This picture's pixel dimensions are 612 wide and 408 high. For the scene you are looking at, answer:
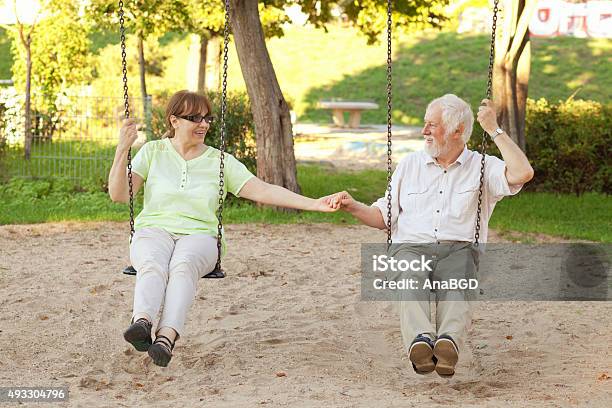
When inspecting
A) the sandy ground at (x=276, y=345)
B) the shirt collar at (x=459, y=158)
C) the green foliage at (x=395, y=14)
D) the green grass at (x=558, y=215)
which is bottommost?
the sandy ground at (x=276, y=345)

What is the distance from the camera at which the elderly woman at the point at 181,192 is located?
4.39m

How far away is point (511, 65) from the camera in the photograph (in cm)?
1123

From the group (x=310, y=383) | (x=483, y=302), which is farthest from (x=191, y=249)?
(x=483, y=302)

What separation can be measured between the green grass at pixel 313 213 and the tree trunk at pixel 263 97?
0.53 meters

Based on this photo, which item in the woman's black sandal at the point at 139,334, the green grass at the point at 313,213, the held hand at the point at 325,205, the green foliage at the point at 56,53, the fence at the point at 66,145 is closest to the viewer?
the woman's black sandal at the point at 139,334

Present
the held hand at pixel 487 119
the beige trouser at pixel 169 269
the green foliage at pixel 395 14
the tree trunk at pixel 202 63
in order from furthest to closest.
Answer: the tree trunk at pixel 202 63 → the green foliage at pixel 395 14 → the held hand at pixel 487 119 → the beige trouser at pixel 169 269

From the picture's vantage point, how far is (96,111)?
40.1 ft

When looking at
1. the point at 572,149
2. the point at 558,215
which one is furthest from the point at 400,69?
the point at 558,215

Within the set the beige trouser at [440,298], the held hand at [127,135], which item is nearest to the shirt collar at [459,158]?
the beige trouser at [440,298]

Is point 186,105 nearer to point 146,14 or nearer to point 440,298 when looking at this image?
point 440,298

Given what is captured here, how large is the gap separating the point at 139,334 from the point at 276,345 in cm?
142

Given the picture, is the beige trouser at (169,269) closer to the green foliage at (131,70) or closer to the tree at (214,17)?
the tree at (214,17)

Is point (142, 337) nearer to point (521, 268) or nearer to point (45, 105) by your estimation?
point (521, 268)

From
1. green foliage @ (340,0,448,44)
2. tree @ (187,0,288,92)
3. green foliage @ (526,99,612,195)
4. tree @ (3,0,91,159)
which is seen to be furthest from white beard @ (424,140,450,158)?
tree @ (3,0,91,159)
